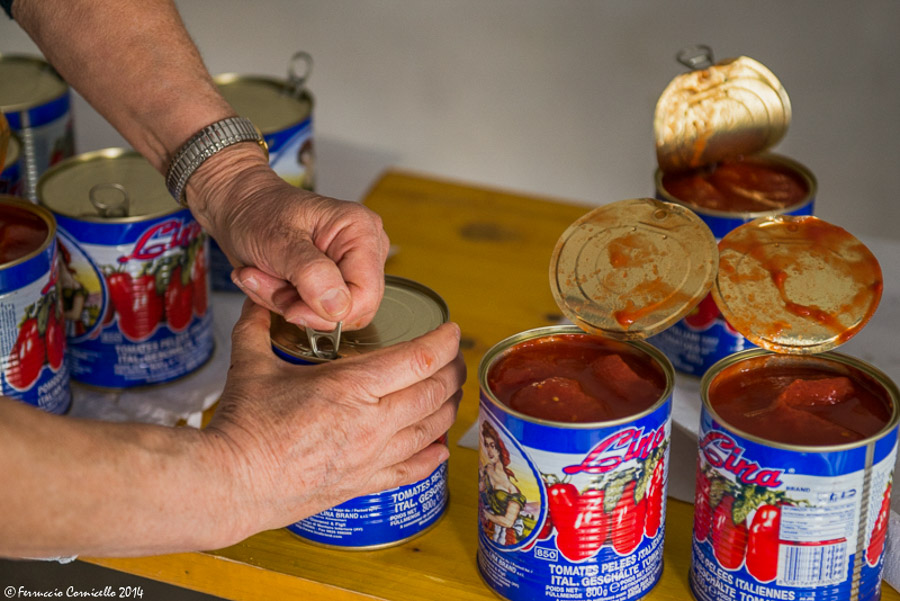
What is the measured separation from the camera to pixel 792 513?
78cm

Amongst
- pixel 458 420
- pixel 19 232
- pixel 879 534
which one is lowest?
pixel 458 420

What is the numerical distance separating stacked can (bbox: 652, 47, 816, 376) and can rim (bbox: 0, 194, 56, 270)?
647mm

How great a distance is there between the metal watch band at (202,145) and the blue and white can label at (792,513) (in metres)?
0.60

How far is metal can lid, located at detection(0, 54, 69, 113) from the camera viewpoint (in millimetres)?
1363

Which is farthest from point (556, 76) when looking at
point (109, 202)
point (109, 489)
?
point (109, 489)

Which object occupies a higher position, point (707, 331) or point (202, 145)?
point (202, 145)

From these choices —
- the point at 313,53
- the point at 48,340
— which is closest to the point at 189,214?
the point at 48,340

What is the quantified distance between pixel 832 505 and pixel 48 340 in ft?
2.60

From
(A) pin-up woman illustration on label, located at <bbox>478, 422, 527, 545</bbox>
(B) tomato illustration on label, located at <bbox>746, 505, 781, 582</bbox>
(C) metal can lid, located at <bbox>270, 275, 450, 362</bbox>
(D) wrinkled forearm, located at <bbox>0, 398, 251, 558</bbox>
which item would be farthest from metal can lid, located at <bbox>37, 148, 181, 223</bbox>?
(B) tomato illustration on label, located at <bbox>746, 505, 781, 582</bbox>

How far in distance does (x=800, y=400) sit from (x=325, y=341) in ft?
1.38

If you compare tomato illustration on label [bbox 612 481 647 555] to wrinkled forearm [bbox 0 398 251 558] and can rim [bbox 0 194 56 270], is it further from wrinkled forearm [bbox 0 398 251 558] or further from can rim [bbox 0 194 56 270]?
can rim [bbox 0 194 56 270]

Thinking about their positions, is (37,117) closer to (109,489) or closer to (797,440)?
(109,489)

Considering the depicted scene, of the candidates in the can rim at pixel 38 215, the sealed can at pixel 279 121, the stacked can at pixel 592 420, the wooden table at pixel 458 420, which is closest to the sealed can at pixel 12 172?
the can rim at pixel 38 215

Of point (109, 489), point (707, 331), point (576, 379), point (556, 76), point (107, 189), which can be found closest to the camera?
point (109, 489)
